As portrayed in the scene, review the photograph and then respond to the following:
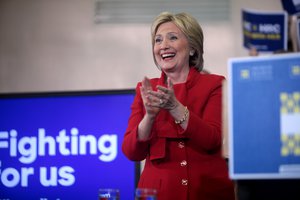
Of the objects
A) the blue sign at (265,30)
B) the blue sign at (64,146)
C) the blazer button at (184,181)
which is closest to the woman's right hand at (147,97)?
the blazer button at (184,181)

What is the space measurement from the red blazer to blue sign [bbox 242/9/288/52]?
5.84 feet

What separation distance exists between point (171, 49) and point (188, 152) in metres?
0.42

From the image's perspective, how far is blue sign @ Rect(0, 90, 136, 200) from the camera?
3.90m

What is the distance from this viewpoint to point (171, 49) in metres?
2.07

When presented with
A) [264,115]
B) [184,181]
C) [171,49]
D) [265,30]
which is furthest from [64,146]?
[264,115]

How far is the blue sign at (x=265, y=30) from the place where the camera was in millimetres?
3702

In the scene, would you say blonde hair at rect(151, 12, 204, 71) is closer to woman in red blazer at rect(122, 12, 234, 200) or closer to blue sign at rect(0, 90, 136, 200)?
woman in red blazer at rect(122, 12, 234, 200)

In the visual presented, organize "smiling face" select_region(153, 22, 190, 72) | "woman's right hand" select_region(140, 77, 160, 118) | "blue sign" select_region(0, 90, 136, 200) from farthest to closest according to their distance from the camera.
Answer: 1. "blue sign" select_region(0, 90, 136, 200)
2. "smiling face" select_region(153, 22, 190, 72)
3. "woman's right hand" select_region(140, 77, 160, 118)

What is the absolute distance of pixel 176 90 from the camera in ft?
6.70

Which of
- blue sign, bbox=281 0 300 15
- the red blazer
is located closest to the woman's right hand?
the red blazer

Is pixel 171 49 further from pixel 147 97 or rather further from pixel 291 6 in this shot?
pixel 291 6

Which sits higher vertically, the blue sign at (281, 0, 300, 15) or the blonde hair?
the blue sign at (281, 0, 300, 15)

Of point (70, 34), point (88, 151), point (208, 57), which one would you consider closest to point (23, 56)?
point (70, 34)

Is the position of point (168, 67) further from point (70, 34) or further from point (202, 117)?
point (70, 34)
